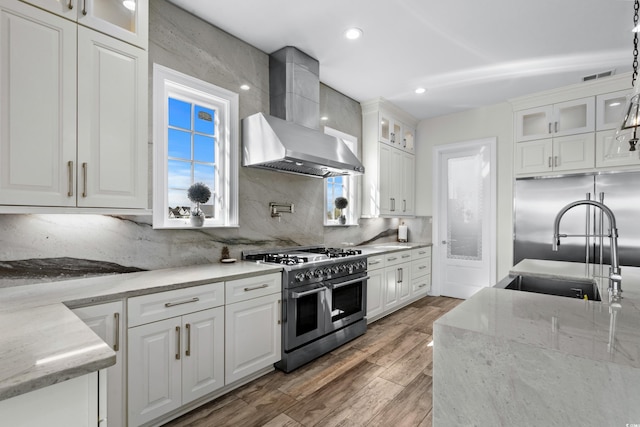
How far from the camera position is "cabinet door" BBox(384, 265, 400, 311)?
3.99 metres

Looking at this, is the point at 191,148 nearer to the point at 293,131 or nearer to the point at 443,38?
the point at 293,131

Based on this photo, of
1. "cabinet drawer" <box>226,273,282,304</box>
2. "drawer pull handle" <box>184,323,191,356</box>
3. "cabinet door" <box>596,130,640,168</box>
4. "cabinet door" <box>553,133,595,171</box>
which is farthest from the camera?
"cabinet door" <box>553,133,595,171</box>

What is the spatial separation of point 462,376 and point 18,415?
1257mm

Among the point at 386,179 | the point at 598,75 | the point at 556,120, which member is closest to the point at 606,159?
the point at 556,120

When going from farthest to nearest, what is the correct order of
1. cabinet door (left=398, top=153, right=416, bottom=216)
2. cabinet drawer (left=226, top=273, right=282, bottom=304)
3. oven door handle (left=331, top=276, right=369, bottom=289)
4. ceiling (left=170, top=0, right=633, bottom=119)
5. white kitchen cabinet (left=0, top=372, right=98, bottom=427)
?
cabinet door (left=398, top=153, right=416, bottom=216) → oven door handle (left=331, top=276, right=369, bottom=289) → ceiling (left=170, top=0, right=633, bottom=119) → cabinet drawer (left=226, top=273, right=282, bottom=304) → white kitchen cabinet (left=0, top=372, right=98, bottom=427)

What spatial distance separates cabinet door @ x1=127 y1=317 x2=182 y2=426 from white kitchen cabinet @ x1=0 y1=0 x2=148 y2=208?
2.51 ft

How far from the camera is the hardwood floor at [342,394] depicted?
2.02 m

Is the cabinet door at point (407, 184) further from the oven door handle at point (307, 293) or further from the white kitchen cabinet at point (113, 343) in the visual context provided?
the white kitchen cabinet at point (113, 343)

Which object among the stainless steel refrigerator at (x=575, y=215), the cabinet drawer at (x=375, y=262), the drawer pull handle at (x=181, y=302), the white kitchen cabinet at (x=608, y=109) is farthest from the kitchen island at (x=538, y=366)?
the white kitchen cabinet at (x=608, y=109)

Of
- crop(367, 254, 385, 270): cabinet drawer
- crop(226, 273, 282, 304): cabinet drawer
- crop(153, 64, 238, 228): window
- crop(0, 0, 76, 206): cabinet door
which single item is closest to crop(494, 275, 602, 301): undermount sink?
crop(226, 273, 282, 304): cabinet drawer

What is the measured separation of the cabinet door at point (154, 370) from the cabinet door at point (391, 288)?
2.65m

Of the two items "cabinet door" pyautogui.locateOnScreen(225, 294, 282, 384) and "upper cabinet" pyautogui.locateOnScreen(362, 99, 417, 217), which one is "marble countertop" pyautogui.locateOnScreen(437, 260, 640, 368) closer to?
"cabinet door" pyautogui.locateOnScreen(225, 294, 282, 384)

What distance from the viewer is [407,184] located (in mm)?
5141

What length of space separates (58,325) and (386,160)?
13.6ft
